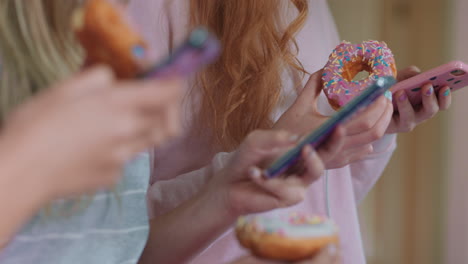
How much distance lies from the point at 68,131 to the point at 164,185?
0.67 metres

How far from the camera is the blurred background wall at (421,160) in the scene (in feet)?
6.97

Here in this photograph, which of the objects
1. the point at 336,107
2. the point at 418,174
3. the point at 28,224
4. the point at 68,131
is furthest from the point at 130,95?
the point at 418,174

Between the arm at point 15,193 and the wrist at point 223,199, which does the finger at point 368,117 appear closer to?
the wrist at point 223,199

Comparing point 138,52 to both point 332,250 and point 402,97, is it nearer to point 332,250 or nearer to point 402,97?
point 332,250

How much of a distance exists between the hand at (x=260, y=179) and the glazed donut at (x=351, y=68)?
245mm

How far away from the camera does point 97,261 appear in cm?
87

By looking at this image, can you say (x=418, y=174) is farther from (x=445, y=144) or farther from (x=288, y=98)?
(x=288, y=98)

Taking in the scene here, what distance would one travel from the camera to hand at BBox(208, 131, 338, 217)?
74cm

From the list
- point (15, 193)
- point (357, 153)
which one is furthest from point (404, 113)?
point (15, 193)

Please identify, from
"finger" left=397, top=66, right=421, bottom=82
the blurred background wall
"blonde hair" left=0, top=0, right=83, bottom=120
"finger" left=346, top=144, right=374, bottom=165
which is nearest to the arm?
"blonde hair" left=0, top=0, right=83, bottom=120

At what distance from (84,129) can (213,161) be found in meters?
0.64

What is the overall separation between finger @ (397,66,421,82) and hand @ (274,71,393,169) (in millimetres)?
195

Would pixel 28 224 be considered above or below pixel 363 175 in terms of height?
above

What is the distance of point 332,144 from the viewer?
0.72m
